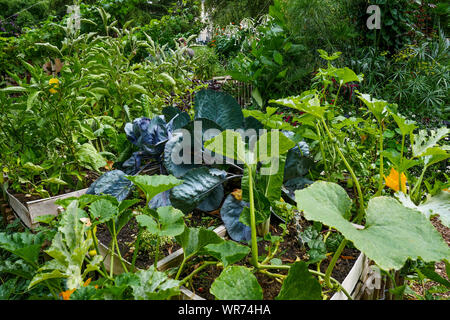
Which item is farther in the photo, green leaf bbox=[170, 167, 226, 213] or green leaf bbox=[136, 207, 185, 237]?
green leaf bbox=[170, 167, 226, 213]

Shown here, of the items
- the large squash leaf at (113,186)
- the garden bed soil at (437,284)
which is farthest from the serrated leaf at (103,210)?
the garden bed soil at (437,284)

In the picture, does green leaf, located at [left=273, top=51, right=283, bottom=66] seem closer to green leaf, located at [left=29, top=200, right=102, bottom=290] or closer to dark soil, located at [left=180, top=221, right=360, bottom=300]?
dark soil, located at [left=180, top=221, right=360, bottom=300]

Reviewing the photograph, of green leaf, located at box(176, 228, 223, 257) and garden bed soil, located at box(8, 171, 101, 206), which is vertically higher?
green leaf, located at box(176, 228, 223, 257)

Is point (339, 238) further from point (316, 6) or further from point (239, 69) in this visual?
point (316, 6)

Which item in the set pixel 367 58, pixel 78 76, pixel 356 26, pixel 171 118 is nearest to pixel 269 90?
pixel 367 58

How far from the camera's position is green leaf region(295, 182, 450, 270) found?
0.55 metres

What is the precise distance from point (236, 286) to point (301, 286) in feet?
0.46

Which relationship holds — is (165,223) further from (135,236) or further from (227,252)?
(135,236)

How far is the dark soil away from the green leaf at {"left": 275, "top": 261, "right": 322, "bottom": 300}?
18 centimetres

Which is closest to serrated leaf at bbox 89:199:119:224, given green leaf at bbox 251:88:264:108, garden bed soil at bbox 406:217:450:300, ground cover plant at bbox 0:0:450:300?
ground cover plant at bbox 0:0:450:300

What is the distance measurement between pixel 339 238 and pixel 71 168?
128 cm

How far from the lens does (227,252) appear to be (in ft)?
2.41

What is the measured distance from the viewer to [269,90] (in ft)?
13.1

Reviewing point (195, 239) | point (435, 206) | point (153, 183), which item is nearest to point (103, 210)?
point (153, 183)
